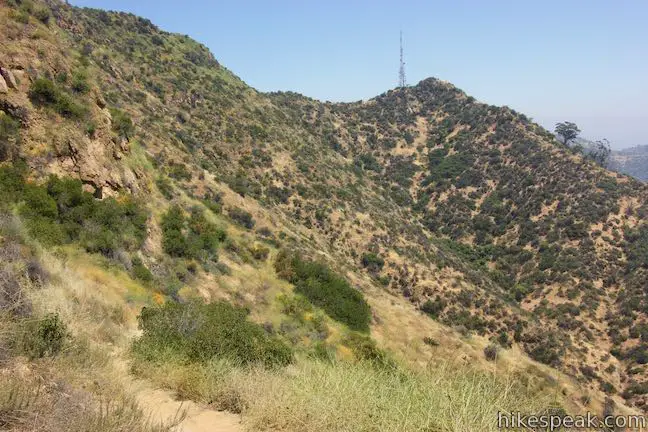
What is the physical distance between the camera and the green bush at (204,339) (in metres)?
8.03

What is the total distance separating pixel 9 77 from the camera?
1475 cm

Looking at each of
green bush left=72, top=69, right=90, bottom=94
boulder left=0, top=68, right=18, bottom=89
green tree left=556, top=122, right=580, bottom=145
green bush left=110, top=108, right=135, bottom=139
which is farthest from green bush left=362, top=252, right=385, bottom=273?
green tree left=556, top=122, right=580, bottom=145

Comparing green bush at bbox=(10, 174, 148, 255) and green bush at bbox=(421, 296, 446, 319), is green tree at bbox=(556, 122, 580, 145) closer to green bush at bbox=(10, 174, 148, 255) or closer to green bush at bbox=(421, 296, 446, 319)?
green bush at bbox=(421, 296, 446, 319)

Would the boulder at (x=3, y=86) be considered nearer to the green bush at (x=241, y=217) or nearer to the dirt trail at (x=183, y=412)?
the dirt trail at (x=183, y=412)

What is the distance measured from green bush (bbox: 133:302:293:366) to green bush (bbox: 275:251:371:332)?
13604mm

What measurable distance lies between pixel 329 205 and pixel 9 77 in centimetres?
3396

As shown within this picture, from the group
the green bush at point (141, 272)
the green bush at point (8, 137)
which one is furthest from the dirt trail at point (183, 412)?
the green bush at point (8, 137)

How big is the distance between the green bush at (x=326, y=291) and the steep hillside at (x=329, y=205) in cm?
19

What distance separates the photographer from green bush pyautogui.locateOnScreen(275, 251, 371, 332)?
78.6 feet

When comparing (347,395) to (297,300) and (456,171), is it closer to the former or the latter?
(297,300)

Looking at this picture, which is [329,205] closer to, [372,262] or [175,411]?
[372,262]

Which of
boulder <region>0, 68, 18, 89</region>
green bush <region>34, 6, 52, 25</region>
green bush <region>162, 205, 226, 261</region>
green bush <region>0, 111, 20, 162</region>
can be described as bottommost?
green bush <region>162, 205, 226, 261</region>

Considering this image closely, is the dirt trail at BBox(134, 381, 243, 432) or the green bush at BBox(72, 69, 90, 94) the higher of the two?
the green bush at BBox(72, 69, 90, 94)

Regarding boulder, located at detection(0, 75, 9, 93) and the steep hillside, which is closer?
boulder, located at detection(0, 75, 9, 93)
